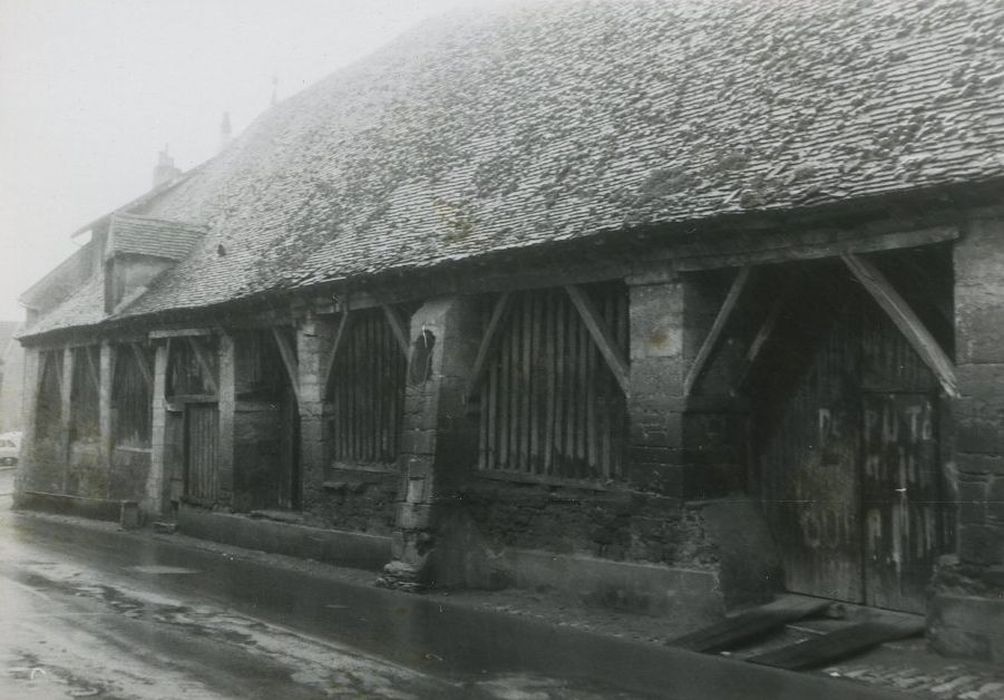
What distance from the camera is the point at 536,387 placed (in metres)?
10.6

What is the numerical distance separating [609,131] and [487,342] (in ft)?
8.59

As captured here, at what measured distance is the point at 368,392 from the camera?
42.8 ft

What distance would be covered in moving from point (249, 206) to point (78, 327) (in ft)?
15.8

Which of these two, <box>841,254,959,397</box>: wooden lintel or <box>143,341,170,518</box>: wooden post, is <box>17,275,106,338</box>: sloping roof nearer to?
<box>143,341,170,518</box>: wooden post

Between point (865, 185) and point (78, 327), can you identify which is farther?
point (78, 327)

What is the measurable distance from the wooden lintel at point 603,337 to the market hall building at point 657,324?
4 cm

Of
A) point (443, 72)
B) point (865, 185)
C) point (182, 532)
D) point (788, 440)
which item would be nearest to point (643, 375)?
point (788, 440)

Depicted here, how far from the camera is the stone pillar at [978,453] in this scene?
6715mm

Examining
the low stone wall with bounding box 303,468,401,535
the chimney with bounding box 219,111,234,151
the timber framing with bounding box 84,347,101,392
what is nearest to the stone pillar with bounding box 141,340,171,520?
the timber framing with bounding box 84,347,101,392

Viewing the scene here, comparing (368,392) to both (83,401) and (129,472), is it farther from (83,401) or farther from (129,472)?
(83,401)

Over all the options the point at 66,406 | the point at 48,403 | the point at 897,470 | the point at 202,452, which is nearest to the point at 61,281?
the point at 48,403

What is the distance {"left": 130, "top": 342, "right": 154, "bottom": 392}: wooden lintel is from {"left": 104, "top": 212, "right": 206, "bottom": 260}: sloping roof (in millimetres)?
1762

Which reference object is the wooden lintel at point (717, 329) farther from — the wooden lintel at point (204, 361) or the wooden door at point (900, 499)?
the wooden lintel at point (204, 361)

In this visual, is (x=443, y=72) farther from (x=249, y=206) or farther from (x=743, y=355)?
(x=743, y=355)
